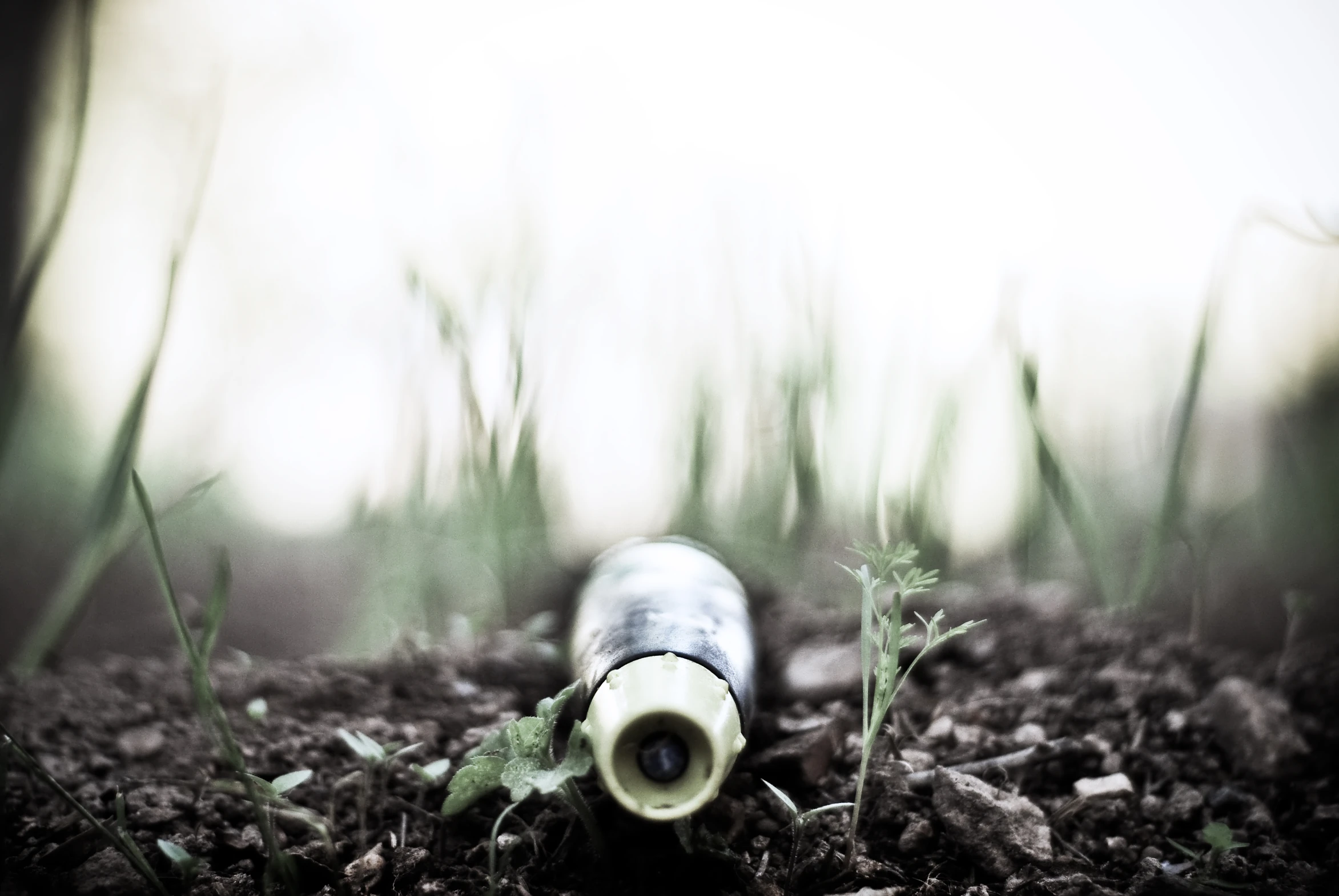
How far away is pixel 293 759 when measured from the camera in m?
0.76

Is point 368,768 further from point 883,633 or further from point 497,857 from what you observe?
point 883,633

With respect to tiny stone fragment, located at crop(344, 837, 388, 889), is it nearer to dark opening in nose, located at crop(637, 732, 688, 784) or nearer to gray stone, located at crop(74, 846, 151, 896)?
gray stone, located at crop(74, 846, 151, 896)

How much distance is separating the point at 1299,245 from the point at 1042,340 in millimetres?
450

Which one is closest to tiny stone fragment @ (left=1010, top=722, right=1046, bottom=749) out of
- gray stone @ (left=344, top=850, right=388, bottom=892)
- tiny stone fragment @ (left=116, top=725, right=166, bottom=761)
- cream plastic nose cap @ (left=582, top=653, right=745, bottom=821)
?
cream plastic nose cap @ (left=582, top=653, right=745, bottom=821)

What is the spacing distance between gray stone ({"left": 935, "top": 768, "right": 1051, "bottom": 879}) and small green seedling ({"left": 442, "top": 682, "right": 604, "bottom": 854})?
11.6 inches

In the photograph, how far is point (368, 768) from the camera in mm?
636

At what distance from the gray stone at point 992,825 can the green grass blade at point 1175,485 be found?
53cm

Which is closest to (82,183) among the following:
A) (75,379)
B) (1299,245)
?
(75,379)

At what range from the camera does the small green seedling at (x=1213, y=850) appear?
57 centimetres

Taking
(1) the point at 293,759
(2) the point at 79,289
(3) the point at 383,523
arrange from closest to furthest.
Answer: (1) the point at 293,759, (3) the point at 383,523, (2) the point at 79,289

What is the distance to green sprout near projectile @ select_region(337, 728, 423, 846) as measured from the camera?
Answer: 0.61 m

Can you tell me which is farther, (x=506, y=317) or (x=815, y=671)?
(x=506, y=317)

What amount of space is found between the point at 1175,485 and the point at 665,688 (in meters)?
0.81

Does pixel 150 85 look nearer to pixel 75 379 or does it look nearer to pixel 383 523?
pixel 75 379
